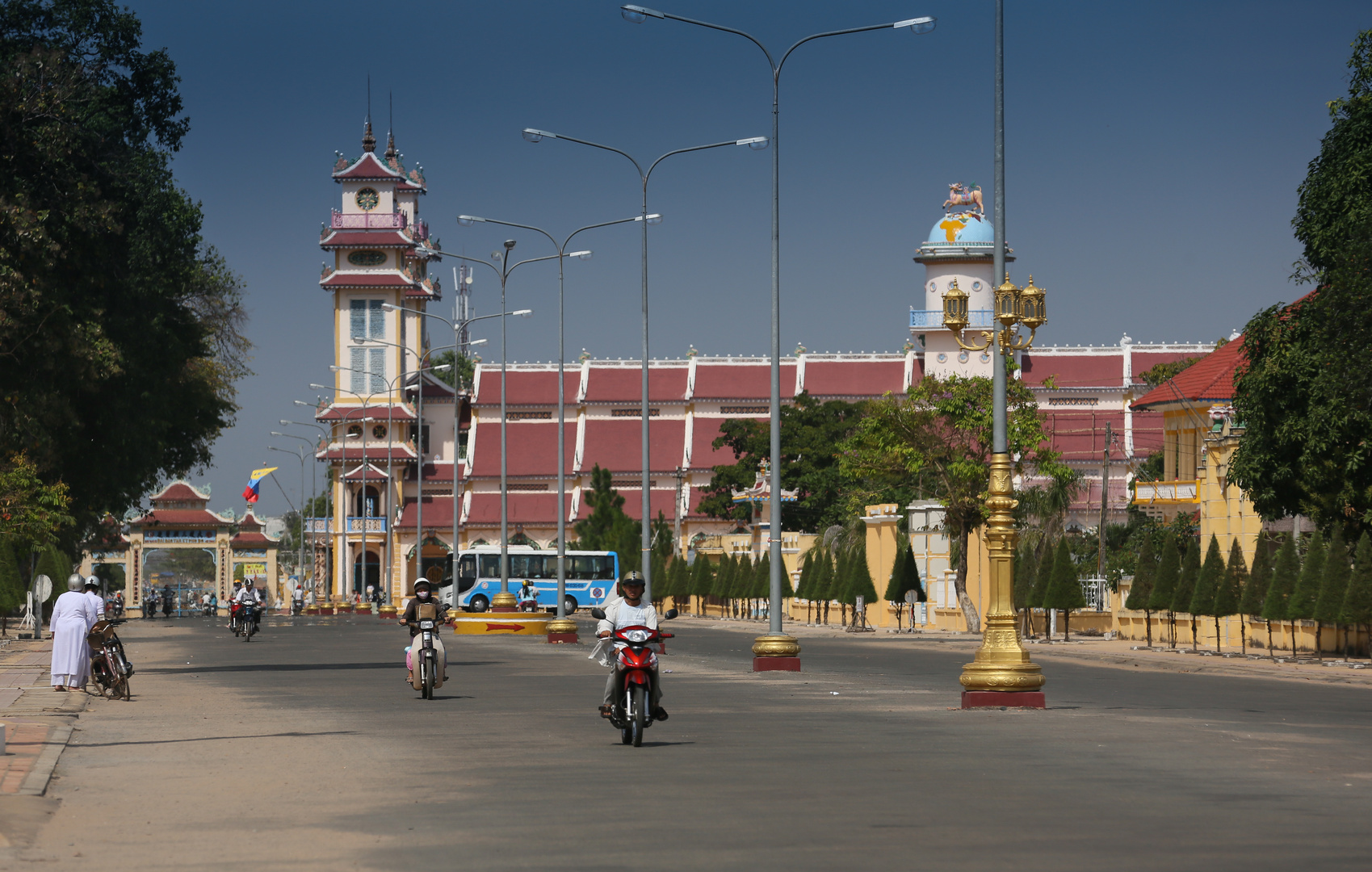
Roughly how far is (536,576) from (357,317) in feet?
96.2

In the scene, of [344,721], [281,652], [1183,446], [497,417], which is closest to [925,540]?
[1183,446]

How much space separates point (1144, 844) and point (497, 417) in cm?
9079

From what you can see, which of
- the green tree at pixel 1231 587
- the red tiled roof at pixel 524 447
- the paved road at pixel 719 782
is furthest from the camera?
the red tiled roof at pixel 524 447

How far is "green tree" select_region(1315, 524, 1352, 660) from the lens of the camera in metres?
31.9

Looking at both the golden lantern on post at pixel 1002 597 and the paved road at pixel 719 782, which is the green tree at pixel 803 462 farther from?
the golden lantern on post at pixel 1002 597

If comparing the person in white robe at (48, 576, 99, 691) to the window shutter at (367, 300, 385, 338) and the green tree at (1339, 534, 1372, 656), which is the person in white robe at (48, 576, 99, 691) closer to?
the green tree at (1339, 534, 1372, 656)

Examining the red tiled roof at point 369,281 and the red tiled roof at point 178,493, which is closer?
the red tiled roof at point 369,281

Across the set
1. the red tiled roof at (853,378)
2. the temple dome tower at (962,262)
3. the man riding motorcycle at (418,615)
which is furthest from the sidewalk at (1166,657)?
the red tiled roof at (853,378)

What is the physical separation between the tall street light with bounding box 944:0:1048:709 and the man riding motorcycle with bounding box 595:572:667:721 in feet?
13.7

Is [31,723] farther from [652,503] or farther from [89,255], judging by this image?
[652,503]

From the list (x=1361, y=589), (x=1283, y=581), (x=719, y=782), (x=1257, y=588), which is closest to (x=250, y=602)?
(x=1257, y=588)

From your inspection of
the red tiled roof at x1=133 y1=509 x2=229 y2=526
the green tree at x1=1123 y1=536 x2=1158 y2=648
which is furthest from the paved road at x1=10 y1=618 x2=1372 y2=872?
the red tiled roof at x1=133 y1=509 x2=229 y2=526

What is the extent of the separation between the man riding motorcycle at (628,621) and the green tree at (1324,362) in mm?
16986

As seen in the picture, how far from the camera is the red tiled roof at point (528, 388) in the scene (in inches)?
3888
